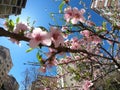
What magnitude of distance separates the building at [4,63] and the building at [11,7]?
34.7 meters

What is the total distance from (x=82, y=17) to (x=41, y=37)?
2081mm

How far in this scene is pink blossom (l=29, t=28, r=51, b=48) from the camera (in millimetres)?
3381

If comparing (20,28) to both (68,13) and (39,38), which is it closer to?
(39,38)

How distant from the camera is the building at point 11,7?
107 feet

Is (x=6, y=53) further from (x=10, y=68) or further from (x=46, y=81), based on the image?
(x=46, y=81)

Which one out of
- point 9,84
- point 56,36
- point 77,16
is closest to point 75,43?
point 77,16

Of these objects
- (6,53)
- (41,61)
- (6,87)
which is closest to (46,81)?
A: (41,61)

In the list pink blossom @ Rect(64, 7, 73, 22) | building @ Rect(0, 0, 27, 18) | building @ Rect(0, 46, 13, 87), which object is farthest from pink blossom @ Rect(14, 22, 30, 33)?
building @ Rect(0, 46, 13, 87)

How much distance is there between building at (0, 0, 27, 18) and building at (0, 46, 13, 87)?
3470 centimetres

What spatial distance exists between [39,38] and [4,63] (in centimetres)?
7010

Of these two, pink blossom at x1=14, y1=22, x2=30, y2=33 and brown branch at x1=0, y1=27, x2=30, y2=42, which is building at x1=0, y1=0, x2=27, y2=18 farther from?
brown branch at x1=0, y1=27, x2=30, y2=42

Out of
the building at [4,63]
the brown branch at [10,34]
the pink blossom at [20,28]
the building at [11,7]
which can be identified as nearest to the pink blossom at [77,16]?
the pink blossom at [20,28]

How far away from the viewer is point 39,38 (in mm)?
3398

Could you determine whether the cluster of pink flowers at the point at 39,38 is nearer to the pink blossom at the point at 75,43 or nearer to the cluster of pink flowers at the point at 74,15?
the cluster of pink flowers at the point at 74,15
